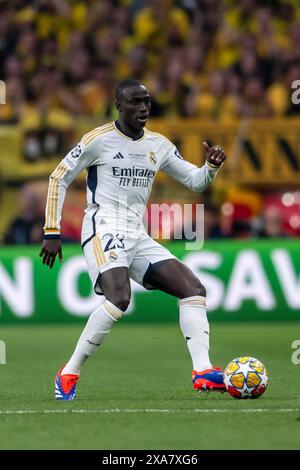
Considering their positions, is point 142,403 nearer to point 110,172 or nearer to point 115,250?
point 115,250

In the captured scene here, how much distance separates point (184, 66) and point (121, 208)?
9.18 meters

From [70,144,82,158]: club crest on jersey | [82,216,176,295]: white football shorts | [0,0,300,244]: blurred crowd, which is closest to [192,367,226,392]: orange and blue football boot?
[82,216,176,295]: white football shorts

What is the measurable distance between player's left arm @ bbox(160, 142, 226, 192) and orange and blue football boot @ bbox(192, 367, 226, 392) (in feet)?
4.80

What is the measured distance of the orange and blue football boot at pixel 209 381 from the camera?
8.40 metres

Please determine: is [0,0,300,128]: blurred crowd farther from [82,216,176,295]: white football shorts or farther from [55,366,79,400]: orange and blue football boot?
[55,366,79,400]: orange and blue football boot

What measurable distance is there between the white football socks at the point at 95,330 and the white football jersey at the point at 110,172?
2.16 ft

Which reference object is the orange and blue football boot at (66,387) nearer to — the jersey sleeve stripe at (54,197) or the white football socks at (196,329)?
the white football socks at (196,329)

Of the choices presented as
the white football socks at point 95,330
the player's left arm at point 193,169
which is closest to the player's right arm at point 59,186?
the white football socks at point 95,330

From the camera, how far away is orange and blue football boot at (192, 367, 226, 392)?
8398 millimetres

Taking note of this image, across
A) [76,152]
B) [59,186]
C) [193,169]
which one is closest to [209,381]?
[193,169]

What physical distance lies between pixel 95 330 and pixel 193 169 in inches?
61.8

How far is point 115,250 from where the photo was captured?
331 inches
